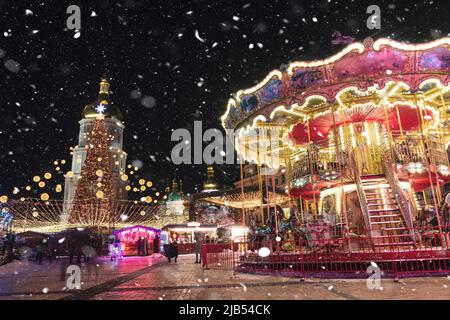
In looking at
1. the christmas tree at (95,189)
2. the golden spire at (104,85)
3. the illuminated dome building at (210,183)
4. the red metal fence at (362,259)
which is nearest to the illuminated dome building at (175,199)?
the illuminated dome building at (210,183)

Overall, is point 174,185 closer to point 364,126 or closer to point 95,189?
point 95,189

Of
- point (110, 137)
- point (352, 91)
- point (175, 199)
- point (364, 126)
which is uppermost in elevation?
point (110, 137)

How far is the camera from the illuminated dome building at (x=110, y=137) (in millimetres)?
59031

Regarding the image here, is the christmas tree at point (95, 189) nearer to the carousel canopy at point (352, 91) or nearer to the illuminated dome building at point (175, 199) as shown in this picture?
the carousel canopy at point (352, 91)

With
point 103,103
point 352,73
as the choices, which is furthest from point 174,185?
point 352,73

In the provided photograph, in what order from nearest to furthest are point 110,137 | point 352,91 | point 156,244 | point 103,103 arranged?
point 352,91 < point 156,244 < point 103,103 < point 110,137

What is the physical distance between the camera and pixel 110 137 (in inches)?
2319

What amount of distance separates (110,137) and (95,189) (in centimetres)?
3354

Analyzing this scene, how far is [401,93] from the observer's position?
12523 mm

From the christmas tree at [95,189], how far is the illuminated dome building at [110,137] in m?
30.1

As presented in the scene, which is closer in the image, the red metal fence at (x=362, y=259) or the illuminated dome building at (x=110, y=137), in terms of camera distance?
the red metal fence at (x=362, y=259)

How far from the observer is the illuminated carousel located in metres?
9.80

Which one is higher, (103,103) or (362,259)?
(103,103)
